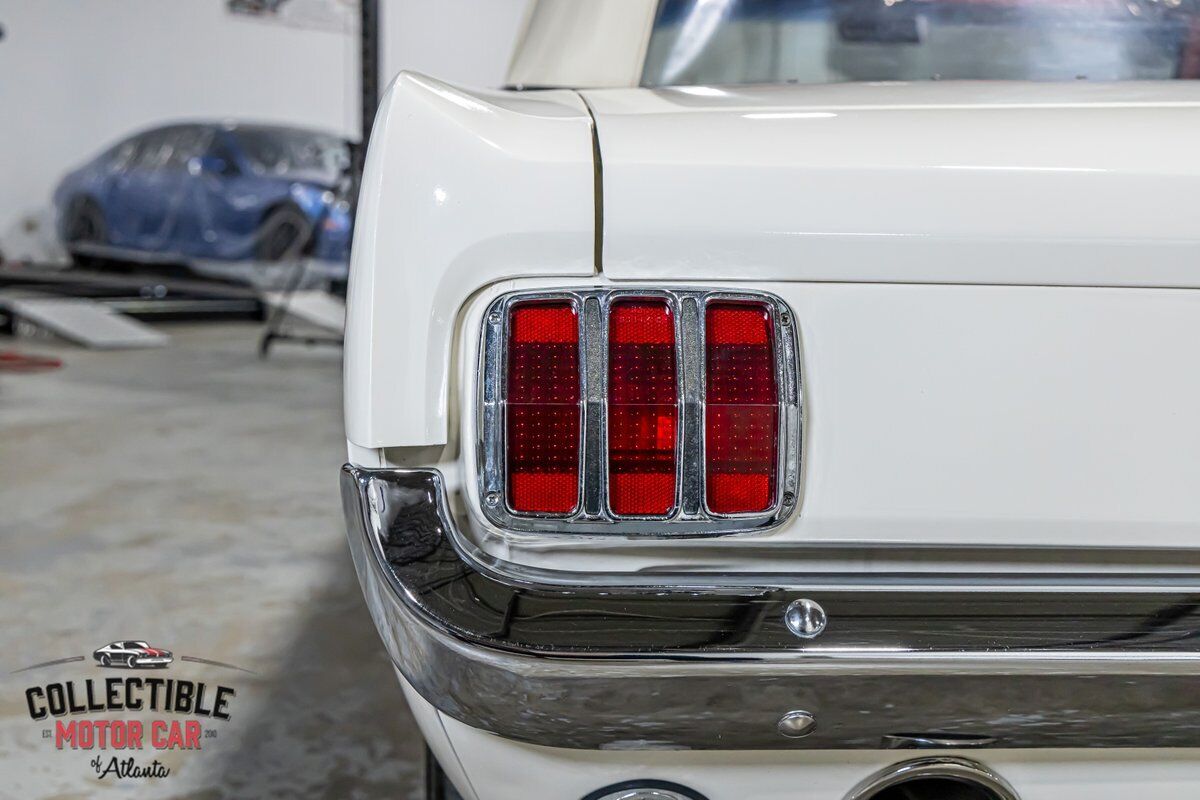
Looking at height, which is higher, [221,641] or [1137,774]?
[1137,774]

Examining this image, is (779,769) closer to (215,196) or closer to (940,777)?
(940,777)

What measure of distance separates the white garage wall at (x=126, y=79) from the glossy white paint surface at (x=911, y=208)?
9.70 metres

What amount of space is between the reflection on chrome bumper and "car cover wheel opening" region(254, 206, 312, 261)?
7815 millimetres

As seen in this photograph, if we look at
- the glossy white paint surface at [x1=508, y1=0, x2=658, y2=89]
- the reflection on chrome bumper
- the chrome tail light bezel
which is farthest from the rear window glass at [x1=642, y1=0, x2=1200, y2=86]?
the reflection on chrome bumper

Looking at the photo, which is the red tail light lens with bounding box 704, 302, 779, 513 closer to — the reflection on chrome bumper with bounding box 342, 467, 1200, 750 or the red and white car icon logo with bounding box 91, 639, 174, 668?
the reflection on chrome bumper with bounding box 342, 467, 1200, 750

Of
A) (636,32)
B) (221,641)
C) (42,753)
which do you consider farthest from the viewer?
(221,641)

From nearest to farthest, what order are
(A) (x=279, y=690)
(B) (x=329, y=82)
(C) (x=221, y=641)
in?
(A) (x=279, y=690), (C) (x=221, y=641), (B) (x=329, y=82)

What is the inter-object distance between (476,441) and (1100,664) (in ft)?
1.73

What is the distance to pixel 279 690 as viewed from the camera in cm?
184

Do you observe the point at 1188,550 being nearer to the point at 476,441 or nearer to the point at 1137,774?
the point at 1137,774

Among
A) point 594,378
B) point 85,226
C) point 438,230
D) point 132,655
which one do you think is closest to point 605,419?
point 594,378

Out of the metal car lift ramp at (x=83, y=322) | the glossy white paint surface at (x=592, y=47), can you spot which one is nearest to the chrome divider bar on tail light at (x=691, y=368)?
the glossy white paint surface at (x=592, y=47)

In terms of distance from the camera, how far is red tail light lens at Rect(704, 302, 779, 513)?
87cm

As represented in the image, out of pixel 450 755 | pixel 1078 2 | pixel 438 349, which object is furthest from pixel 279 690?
pixel 1078 2
